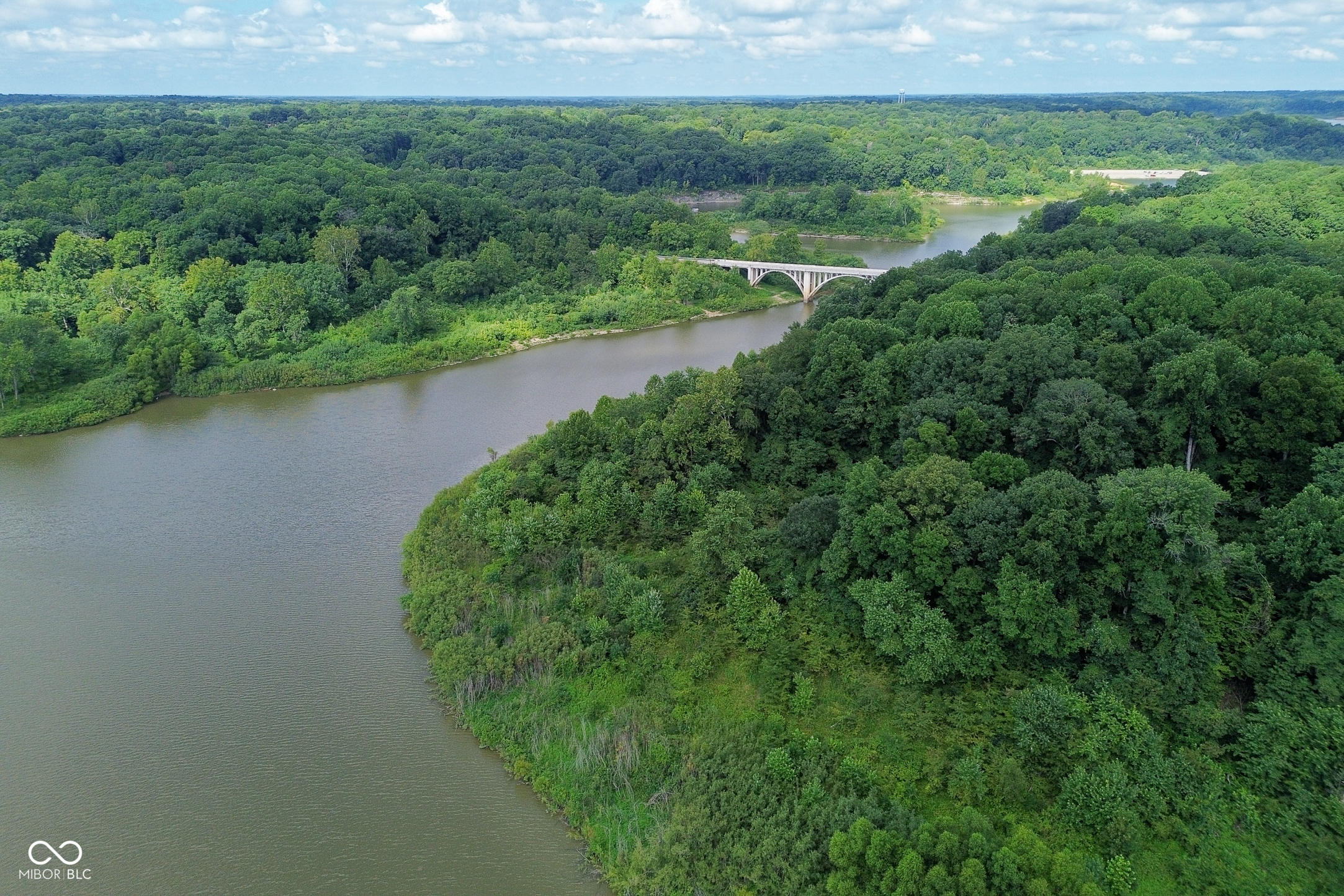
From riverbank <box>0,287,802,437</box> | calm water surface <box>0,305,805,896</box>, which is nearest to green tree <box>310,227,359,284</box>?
riverbank <box>0,287,802,437</box>

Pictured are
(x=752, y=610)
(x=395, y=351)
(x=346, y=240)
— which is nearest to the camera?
(x=752, y=610)

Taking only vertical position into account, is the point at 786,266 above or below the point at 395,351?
above

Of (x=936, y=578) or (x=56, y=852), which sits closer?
(x=56, y=852)

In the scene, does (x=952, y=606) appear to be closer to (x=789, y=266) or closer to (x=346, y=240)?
(x=789, y=266)

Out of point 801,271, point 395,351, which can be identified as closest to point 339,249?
point 395,351

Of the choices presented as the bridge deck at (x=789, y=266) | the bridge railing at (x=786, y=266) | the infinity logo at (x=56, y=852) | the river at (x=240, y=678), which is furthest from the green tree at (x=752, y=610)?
the bridge railing at (x=786, y=266)

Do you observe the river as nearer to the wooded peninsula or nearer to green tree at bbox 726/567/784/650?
the wooded peninsula

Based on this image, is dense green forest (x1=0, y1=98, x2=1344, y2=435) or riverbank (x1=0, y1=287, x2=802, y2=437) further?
dense green forest (x1=0, y1=98, x2=1344, y2=435)
